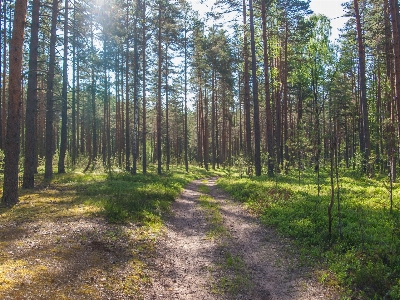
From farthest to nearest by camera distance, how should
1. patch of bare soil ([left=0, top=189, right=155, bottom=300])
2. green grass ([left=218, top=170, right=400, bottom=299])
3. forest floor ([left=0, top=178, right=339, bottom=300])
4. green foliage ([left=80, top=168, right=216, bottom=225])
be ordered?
green foliage ([left=80, top=168, right=216, bottom=225]) → green grass ([left=218, top=170, right=400, bottom=299]) → forest floor ([left=0, top=178, right=339, bottom=300]) → patch of bare soil ([left=0, top=189, right=155, bottom=300])

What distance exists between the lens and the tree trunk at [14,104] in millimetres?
9156

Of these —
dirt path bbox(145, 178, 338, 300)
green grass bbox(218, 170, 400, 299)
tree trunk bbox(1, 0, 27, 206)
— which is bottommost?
dirt path bbox(145, 178, 338, 300)

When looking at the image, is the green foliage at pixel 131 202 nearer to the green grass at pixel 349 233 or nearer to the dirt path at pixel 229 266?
the dirt path at pixel 229 266

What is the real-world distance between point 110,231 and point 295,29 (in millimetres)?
22141

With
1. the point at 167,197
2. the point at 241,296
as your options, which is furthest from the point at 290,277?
the point at 167,197

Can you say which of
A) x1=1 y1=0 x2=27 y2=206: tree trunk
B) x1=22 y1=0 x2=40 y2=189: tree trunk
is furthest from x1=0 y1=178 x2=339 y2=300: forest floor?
x1=22 y1=0 x2=40 y2=189: tree trunk

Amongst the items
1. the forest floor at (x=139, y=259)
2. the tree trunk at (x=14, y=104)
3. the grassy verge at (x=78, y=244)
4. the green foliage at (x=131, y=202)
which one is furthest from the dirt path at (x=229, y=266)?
the tree trunk at (x=14, y=104)

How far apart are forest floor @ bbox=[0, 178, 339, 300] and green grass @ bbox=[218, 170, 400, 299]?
A: 1.33ft

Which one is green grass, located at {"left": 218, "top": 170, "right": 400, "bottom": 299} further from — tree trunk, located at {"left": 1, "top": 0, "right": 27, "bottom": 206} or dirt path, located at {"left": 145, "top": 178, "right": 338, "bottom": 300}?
tree trunk, located at {"left": 1, "top": 0, "right": 27, "bottom": 206}

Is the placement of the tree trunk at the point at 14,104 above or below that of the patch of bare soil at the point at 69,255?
above

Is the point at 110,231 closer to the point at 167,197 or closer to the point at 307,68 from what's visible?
the point at 167,197

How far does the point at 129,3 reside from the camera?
22.1 metres

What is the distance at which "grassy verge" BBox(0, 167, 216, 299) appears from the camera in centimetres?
484

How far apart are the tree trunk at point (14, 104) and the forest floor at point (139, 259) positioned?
0.91 metres
